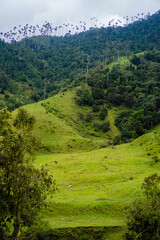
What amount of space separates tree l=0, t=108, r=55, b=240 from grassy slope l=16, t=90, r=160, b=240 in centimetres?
752

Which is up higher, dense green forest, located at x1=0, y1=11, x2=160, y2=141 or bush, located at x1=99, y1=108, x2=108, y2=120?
dense green forest, located at x1=0, y1=11, x2=160, y2=141

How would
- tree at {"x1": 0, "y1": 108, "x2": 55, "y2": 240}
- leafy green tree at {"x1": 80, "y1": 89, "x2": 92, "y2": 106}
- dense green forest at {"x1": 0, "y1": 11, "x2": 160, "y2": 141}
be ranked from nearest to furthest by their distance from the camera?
tree at {"x1": 0, "y1": 108, "x2": 55, "y2": 240} < dense green forest at {"x1": 0, "y1": 11, "x2": 160, "y2": 141} < leafy green tree at {"x1": 80, "y1": 89, "x2": 92, "y2": 106}

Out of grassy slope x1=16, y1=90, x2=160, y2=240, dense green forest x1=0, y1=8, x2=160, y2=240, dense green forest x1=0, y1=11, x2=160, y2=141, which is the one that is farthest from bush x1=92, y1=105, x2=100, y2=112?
grassy slope x1=16, y1=90, x2=160, y2=240

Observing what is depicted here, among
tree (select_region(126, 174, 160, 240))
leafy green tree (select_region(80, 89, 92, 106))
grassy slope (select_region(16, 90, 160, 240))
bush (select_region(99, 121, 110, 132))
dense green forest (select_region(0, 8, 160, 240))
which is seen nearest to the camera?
dense green forest (select_region(0, 8, 160, 240))

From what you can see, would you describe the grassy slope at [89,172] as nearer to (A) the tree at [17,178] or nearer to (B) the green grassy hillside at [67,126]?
(B) the green grassy hillside at [67,126]

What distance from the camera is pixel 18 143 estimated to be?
51.2ft

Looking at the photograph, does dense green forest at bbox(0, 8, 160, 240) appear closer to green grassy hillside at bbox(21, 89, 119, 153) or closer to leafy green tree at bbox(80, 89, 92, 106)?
green grassy hillside at bbox(21, 89, 119, 153)

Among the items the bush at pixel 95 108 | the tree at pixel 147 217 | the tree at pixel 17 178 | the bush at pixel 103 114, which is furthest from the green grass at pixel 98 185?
the bush at pixel 95 108

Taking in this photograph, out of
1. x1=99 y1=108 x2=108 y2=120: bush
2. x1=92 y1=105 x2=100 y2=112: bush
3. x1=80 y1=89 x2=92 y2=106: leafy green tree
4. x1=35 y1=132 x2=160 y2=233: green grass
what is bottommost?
x1=35 y1=132 x2=160 y2=233: green grass

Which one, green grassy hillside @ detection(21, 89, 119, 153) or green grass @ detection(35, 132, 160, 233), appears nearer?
green grass @ detection(35, 132, 160, 233)

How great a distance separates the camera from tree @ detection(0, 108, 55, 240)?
594 inches

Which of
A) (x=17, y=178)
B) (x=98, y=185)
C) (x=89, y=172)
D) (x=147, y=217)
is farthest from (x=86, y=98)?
(x=17, y=178)

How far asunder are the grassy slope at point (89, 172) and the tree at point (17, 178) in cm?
752

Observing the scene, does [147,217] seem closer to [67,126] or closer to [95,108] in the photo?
[67,126]
